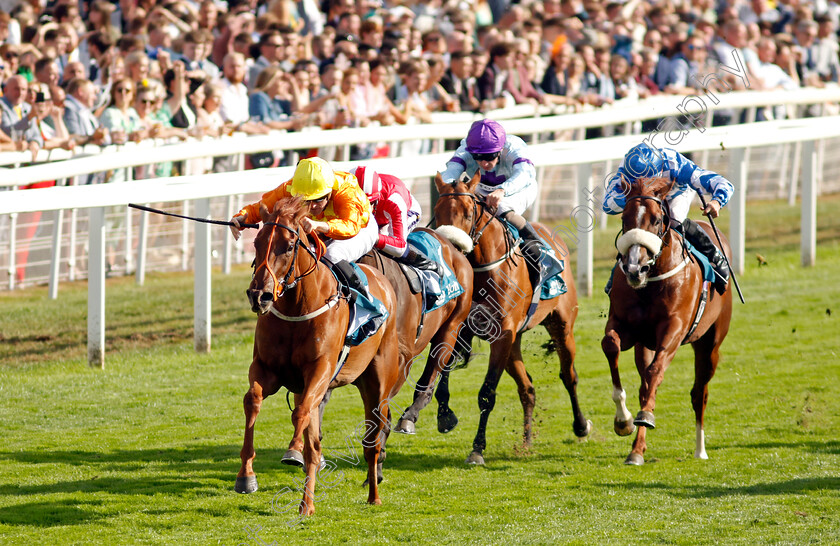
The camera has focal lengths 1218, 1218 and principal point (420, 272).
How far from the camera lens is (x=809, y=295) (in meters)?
11.1

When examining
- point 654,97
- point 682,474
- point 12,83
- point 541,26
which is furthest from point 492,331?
point 541,26

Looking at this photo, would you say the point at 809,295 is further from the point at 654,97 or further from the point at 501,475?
the point at 501,475

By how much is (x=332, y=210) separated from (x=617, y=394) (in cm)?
193

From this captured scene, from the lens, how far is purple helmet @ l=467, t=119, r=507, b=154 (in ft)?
23.4

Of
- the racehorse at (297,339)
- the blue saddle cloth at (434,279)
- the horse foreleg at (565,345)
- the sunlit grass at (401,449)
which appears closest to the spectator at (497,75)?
the sunlit grass at (401,449)

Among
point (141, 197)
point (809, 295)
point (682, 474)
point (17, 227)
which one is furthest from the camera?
point (809, 295)

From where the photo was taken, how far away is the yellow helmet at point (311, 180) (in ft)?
18.0

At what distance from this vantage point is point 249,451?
17.1 feet

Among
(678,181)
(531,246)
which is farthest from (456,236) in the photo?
(678,181)

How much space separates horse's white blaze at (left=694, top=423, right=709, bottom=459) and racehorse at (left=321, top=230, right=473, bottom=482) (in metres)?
1.38

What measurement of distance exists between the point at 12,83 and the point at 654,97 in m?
6.84

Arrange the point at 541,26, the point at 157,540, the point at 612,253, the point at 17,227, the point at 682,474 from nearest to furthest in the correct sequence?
the point at 157,540, the point at 682,474, the point at 17,227, the point at 612,253, the point at 541,26

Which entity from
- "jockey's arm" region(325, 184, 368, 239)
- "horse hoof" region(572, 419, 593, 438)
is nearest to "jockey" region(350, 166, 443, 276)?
"jockey's arm" region(325, 184, 368, 239)

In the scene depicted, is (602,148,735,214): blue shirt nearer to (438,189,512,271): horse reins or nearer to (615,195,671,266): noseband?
(615,195,671,266): noseband
